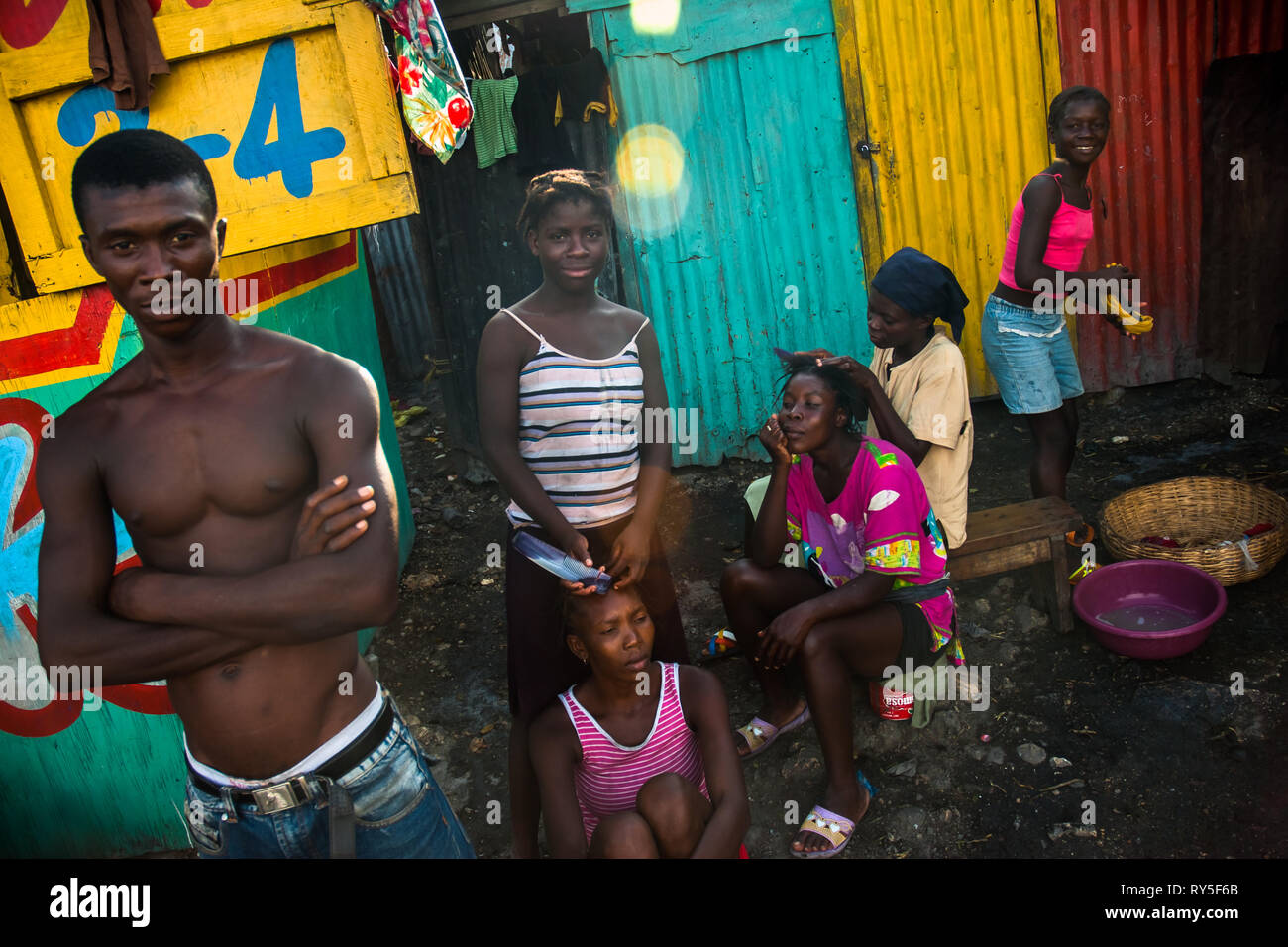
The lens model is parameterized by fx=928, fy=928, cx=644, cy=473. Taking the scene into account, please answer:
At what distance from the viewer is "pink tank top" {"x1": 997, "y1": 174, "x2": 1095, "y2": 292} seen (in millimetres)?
4039

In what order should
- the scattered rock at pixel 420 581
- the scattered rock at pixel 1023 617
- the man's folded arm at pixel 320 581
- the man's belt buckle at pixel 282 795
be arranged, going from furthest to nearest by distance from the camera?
the scattered rock at pixel 420 581 → the scattered rock at pixel 1023 617 → the man's belt buckle at pixel 282 795 → the man's folded arm at pixel 320 581

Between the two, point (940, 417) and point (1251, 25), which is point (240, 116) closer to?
point (940, 417)

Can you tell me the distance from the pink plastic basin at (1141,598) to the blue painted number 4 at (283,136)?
10.7 feet

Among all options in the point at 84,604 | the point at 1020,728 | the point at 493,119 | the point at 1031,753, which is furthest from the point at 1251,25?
the point at 84,604

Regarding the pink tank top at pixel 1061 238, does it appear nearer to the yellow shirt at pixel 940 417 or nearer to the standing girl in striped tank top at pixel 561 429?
the yellow shirt at pixel 940 417

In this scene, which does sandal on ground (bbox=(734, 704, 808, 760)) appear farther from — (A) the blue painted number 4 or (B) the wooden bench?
(A) the blue painted number 4

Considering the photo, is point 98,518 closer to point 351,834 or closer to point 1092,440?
point 351,834

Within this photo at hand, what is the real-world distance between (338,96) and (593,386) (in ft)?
3.97

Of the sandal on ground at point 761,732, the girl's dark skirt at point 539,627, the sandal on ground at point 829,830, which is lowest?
the sandal on ground at point 829,830

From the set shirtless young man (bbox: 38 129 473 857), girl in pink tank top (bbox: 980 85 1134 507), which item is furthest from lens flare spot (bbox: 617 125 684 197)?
shirtless young man (bbox: 38 129 473 857)

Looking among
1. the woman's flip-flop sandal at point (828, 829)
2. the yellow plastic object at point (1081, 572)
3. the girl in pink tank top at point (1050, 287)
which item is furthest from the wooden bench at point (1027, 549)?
the woman's flip-flop sandal at point (828, 829)

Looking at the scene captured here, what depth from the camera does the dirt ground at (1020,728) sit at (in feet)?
9.77

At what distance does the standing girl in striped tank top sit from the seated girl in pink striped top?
16 cm

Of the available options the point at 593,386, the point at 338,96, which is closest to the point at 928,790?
the point at 593,386
